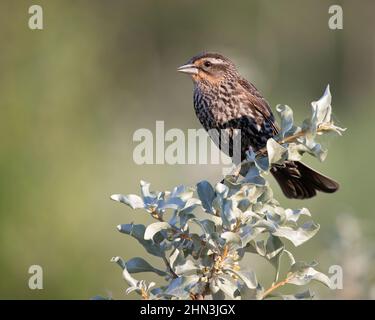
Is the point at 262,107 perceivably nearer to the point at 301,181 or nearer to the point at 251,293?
the point at 301,181

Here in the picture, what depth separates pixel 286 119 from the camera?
2346 mm

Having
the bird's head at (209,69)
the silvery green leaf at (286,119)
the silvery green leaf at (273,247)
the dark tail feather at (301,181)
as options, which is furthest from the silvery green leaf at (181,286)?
the bird's head at (209,69)

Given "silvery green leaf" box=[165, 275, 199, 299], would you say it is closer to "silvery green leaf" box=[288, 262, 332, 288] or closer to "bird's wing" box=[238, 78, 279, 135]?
"silvery green leaf" box=[288, 262, 332, 288]

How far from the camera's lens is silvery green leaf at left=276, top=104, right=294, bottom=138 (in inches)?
91.8

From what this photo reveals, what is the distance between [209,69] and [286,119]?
1.87 meters

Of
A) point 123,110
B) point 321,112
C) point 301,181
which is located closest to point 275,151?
point 321,112

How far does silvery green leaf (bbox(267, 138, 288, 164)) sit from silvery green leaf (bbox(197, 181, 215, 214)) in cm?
20

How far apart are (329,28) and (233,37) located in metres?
1.26

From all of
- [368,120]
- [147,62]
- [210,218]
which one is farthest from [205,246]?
[147,62]

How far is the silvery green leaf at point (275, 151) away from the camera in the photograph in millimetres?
2262

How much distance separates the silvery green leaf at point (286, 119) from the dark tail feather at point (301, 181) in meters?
1.23

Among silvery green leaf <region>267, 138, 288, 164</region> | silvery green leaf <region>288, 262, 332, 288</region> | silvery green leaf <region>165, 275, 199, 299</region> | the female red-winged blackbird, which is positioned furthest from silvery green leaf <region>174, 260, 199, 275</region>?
the female red-winged blackbird

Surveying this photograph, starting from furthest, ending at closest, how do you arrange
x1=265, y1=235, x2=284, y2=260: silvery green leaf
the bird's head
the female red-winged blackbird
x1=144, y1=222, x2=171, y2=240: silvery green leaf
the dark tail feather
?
the bird's head, the female red-winged blackbird, the dark tail feather, x1=265, y1=235, x2=284, y2=260: silvery green leaf, x1=144, y1=222, x2=171, y2=240: silvery green leaf

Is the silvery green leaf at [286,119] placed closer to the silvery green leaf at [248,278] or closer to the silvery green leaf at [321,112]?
the silvery green leaf at [321,112]
